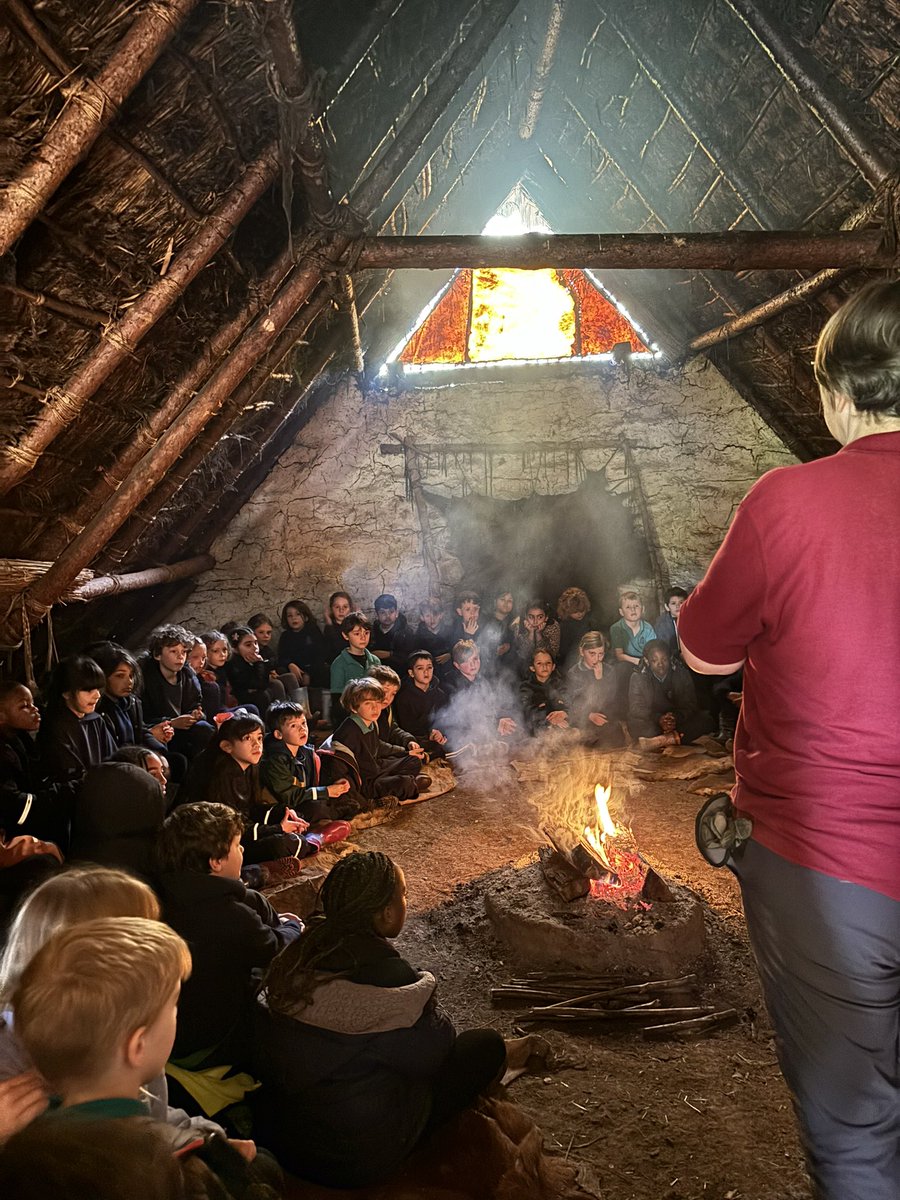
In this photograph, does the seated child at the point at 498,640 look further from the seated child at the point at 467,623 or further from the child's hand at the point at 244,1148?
the child's hand at the point at 244,1148

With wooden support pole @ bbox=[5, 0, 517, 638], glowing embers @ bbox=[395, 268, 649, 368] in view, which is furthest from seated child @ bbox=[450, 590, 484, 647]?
wooden support pole @ bbox=[5, 0, 517, 638]

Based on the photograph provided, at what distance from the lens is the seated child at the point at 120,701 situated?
208 inches

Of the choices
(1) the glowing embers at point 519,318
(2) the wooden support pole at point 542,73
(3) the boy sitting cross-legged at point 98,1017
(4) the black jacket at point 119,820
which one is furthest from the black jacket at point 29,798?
(1) the glowing embers at point 519,318

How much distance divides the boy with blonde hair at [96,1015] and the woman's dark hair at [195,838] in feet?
4.42

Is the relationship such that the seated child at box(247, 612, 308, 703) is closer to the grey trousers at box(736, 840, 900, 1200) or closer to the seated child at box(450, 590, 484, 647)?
the seated child at box(450, 590, 484, 647)

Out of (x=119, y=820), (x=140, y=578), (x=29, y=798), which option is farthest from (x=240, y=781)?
(x=140, y=578)

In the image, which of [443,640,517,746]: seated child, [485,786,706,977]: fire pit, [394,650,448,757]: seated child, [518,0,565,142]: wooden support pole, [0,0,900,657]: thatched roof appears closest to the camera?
[0,0,900,657]: thatched roof

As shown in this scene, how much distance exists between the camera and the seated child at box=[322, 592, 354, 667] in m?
8.85

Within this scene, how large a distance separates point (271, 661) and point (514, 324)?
5.33 metres

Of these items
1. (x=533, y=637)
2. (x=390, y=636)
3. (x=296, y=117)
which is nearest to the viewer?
(x=296, y=117)

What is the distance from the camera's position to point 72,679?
15.3ft

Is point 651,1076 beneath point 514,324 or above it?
beneath

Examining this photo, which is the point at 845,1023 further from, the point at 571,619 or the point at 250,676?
the point at 571,619

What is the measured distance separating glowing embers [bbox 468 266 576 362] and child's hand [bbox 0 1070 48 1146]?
972cm
